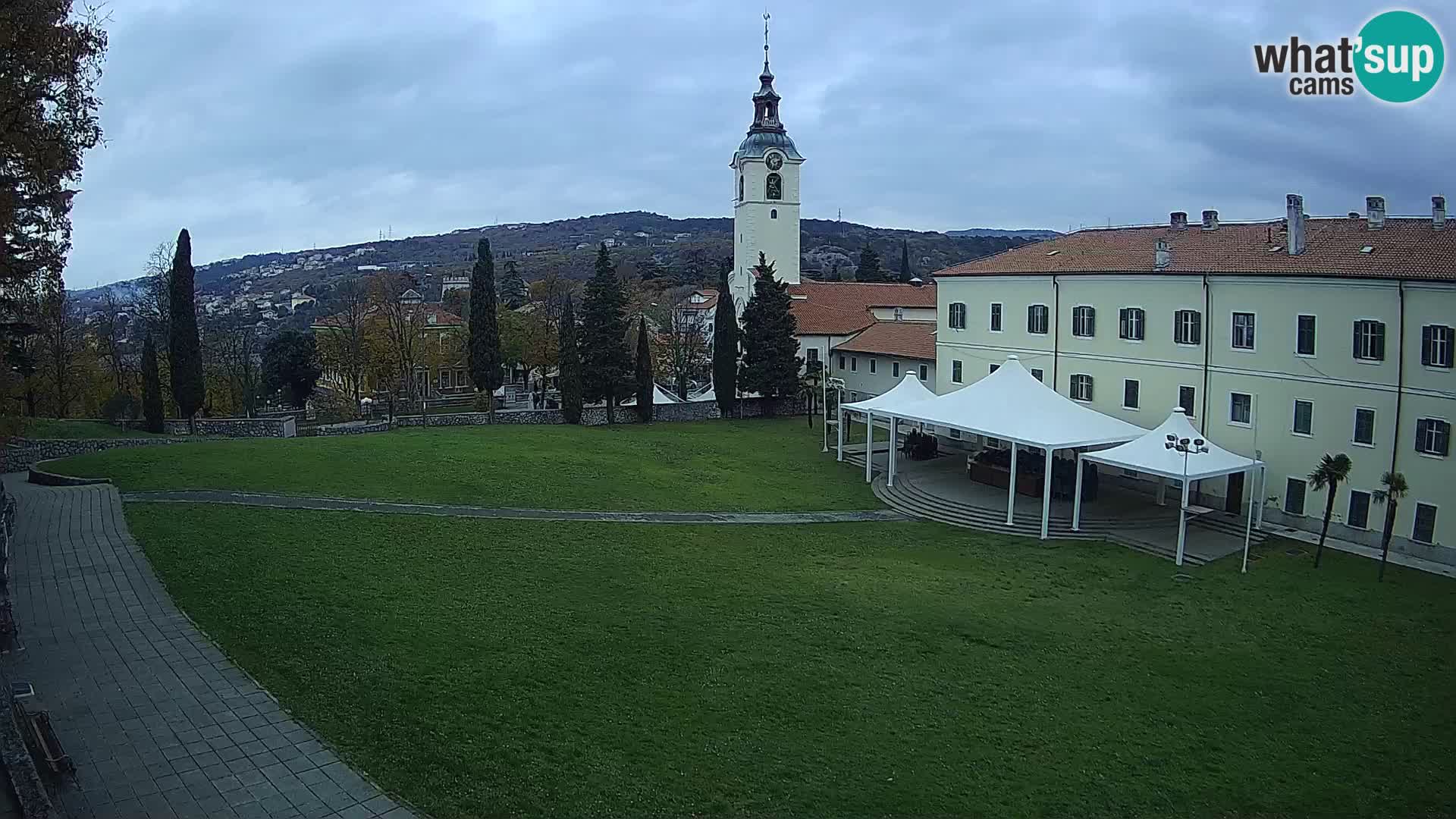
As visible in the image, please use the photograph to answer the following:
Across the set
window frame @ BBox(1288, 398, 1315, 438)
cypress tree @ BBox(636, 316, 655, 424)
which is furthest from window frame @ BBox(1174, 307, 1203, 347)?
cypress tree @ BBox(636, 316, 655, 424)

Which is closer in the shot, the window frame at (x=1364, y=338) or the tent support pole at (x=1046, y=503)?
the window frame at (x=1364, y=338)

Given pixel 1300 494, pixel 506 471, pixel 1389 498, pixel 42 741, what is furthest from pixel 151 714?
pixel 1300 494

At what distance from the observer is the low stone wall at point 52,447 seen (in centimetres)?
2572

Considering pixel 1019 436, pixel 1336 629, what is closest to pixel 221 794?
pixel 1336 629

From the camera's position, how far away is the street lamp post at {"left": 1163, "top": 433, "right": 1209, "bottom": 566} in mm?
18906

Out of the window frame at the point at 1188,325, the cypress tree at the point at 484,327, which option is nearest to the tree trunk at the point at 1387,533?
the window frame at the point at 1188,325

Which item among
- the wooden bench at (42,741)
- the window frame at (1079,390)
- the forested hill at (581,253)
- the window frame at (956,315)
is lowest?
the wooden bench at (42,741)

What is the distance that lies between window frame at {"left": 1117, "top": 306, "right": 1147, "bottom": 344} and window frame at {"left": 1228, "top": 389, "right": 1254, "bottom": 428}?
2936 mm

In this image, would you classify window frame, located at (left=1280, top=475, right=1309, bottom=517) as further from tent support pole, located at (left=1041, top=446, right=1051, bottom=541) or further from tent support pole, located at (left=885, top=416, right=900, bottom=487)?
tent support pole, located at (left=885, top=416, right=900, bottom=487)

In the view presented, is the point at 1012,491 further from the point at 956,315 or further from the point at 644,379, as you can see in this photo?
the point at 644,379

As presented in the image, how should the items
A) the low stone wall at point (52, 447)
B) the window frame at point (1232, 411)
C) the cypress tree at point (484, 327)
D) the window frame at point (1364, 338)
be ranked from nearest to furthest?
A: the window frame at point (1364, 338), the window frame at point (1232, 411), the low stone wall at point (52, 447), the cypress tree at point (484, 327)

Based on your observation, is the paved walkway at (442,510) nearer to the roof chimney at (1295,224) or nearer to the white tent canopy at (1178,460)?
the white tent canopy at (1178,460)

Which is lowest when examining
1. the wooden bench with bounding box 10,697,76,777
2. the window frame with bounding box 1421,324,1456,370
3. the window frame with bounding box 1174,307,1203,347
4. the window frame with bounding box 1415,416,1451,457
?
the wooden bench with bounding box 10,697,76,777

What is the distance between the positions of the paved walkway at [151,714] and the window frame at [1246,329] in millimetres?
21666
